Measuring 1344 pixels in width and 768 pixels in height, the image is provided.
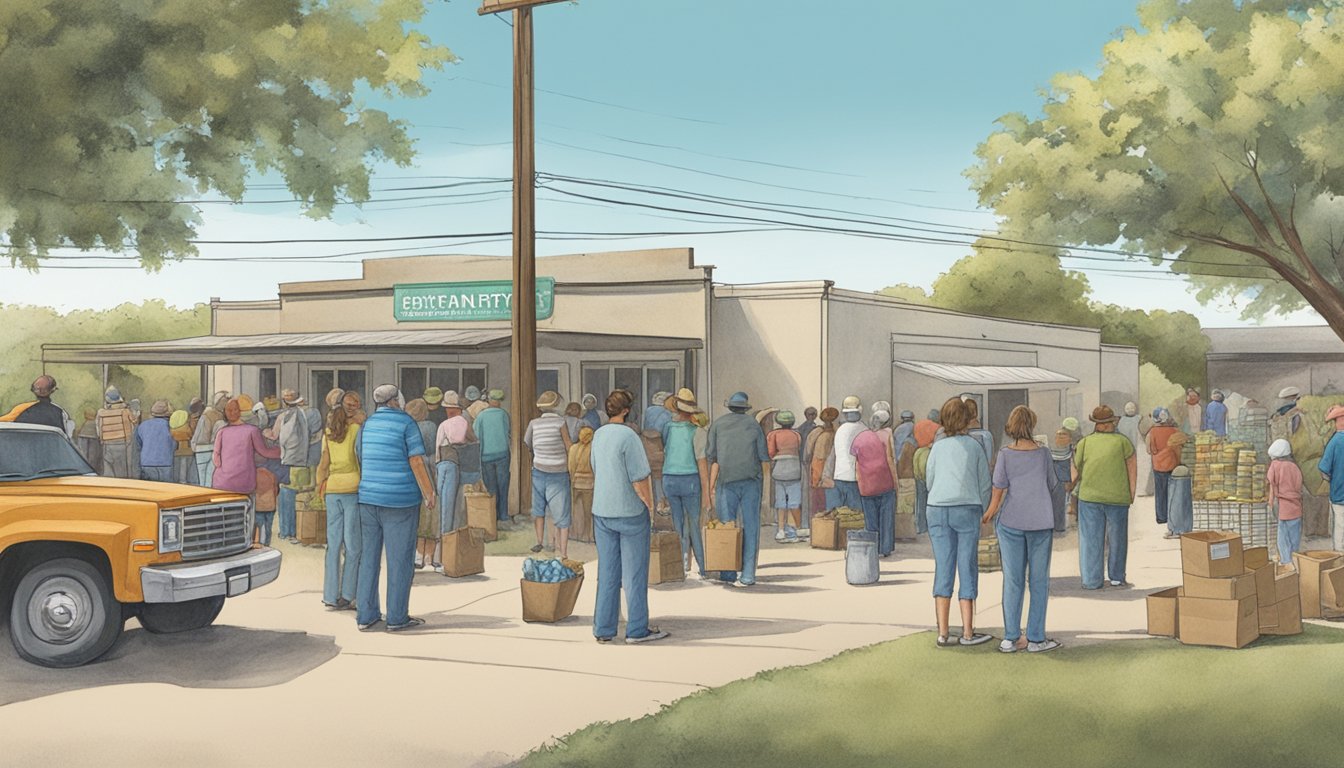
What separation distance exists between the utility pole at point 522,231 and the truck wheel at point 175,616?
24.8ft

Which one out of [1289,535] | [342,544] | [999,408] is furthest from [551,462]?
[999,408]

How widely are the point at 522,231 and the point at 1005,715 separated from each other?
1201cm

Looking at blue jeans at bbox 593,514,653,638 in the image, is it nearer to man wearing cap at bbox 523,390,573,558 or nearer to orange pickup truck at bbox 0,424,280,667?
orange pickup truck at bbox 0,424,280,667

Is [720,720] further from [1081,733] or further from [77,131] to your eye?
[77,131]

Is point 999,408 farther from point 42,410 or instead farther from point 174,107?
point 42,410

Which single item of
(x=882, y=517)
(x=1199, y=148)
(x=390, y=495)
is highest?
(x=1199, y=148)

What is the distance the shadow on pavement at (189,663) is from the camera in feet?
27.0

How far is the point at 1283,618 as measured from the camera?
9.56 m

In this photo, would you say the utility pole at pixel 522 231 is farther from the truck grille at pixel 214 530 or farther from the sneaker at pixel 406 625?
the truck grille at pixel 214 530

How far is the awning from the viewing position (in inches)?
911

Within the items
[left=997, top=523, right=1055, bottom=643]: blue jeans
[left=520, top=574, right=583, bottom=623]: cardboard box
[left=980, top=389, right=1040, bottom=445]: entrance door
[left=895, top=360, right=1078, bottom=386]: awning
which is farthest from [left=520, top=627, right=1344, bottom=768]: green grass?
[left=980, top=389, right=1040, bottom=445]: entrance door

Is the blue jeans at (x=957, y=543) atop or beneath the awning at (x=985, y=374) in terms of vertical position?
beneath

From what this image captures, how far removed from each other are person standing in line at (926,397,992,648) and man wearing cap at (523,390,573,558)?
185 inches

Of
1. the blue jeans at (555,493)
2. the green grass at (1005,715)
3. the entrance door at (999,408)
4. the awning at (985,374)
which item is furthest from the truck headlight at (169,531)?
the entrance door at (999,408)
